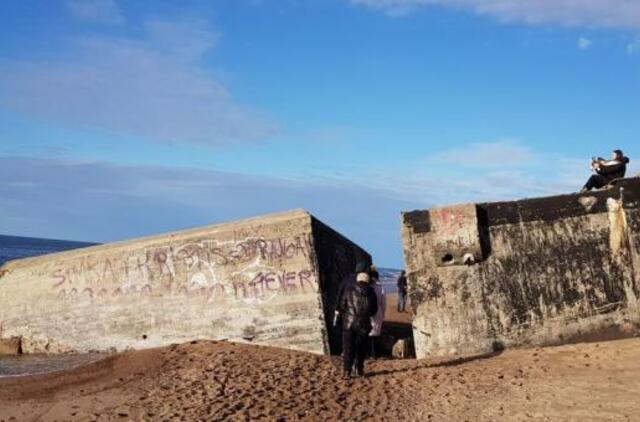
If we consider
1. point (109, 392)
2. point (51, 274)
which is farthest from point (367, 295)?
point (51, 274)

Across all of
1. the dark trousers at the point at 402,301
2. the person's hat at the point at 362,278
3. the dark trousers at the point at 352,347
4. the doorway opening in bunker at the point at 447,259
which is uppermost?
the doorway opening in bunker at the point at 447,259

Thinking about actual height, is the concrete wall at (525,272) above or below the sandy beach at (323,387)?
above

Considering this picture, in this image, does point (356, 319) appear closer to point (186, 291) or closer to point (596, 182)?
point (186, 291)

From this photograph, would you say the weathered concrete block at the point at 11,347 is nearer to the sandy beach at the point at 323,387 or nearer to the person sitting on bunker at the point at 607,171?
the sandy beach at the point at 323,387

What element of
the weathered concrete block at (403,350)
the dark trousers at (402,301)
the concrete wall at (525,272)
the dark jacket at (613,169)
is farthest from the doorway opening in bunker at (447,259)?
the dark trousers at (402,301)

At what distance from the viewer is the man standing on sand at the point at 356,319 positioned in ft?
26.5

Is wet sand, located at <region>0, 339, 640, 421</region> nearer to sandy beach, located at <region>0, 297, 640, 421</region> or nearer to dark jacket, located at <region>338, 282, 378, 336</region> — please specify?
sandy beach, located at <region>0, 297, 640, 421</region>

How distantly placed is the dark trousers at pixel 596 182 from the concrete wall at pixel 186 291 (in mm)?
3964

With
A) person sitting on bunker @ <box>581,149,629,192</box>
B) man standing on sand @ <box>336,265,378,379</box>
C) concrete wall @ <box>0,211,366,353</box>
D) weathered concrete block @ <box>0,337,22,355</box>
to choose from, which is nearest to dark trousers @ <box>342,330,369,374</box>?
man standing on sand @ <box>336,265,378,379</box>

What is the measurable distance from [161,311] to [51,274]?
2.19 m

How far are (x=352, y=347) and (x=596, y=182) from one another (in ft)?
15.9

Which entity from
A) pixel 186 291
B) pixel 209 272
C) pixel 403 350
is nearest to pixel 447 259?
pixel 403 350

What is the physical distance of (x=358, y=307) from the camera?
26.8 ft

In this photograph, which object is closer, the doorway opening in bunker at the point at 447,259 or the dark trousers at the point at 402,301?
the doorway opening in bunker at the point at 447,259
